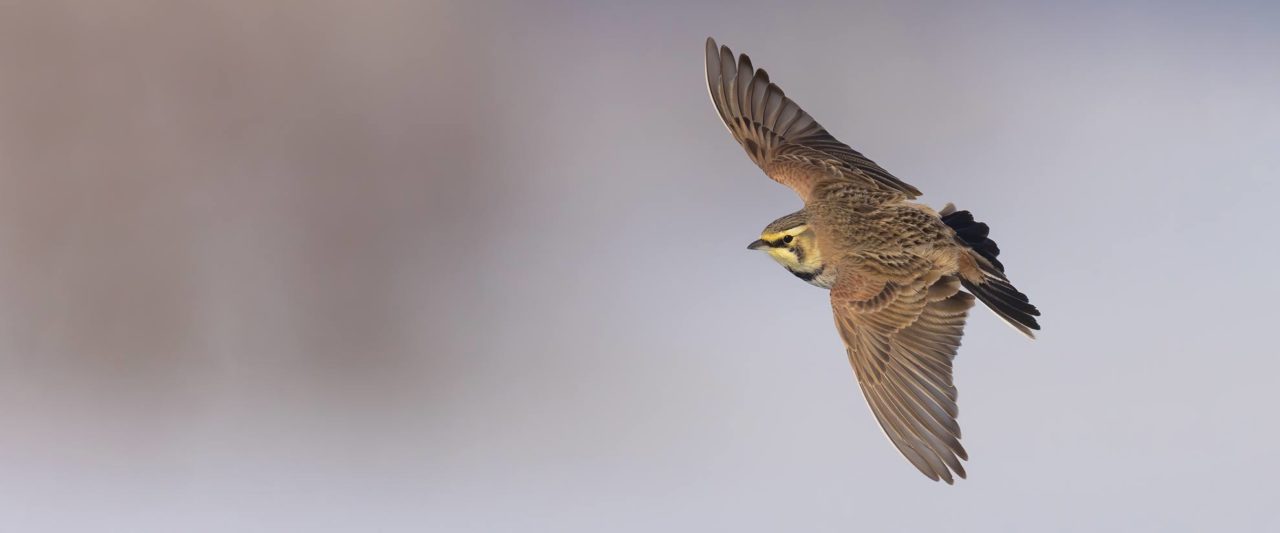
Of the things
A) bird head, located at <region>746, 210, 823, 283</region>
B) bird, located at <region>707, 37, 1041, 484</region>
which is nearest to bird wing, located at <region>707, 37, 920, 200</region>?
bird, located at <region>707, 37, 1041, 484</region>

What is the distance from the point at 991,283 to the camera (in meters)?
0.91

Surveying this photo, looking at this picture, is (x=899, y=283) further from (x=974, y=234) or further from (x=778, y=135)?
(x=778, y=135)

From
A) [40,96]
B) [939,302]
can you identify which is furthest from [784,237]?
[40,96]

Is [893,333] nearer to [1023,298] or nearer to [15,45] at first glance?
[1023,298]

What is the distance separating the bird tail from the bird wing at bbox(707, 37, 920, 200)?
0.07 metres

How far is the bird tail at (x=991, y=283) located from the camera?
2.88 feet

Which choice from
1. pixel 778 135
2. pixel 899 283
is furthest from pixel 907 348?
pixel 778 135

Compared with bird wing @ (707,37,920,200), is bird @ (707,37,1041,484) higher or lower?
lower

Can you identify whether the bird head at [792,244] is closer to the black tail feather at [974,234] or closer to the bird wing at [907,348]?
the bird wing at [907,348]

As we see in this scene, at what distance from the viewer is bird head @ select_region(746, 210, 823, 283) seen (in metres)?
0.91

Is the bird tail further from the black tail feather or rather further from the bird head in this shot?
the bird head

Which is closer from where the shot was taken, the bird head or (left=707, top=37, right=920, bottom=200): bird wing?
the bird head

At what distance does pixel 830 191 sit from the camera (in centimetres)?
99

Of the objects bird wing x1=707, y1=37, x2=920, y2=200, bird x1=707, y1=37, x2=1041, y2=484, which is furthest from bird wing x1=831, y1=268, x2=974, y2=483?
bird wing x1=707, y1=37, x2=920, y2=200
